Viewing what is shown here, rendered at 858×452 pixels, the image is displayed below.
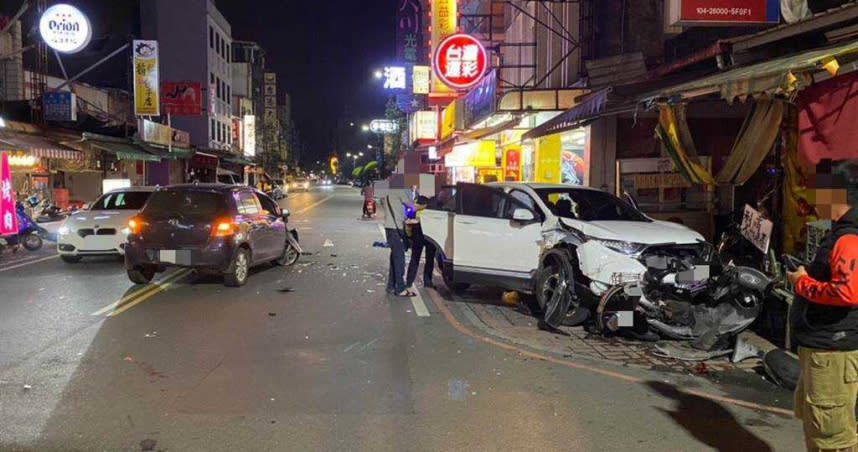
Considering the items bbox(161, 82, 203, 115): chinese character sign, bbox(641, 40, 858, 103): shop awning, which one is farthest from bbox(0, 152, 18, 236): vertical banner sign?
bbox(161, 82, 203, 115): chinese character sign

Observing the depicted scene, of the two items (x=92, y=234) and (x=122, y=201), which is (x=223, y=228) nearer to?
(x=92, y=234)

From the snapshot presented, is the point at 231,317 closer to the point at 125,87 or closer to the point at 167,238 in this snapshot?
the point at 167,238

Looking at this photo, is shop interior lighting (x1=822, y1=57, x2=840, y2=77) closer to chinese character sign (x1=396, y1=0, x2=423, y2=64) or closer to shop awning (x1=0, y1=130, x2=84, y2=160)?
shop awning (x1=0, y1=130, x2=84, y2=160)

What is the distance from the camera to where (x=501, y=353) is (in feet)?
23.1

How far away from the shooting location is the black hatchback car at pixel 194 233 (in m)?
10.3

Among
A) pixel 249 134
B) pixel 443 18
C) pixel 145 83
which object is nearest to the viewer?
pixel 145 83

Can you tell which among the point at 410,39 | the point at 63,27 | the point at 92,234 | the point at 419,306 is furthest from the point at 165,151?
the point at 419,306

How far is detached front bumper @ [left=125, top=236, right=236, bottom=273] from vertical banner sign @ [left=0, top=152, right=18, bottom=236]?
513cm

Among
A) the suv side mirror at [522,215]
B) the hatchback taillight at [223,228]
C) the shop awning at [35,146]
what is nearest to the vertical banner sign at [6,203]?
the shop awning at [35,146]

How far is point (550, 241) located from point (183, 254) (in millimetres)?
5504

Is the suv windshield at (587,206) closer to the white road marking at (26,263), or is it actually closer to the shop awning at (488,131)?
the shop awning at (488,131)

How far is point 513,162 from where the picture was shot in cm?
2239

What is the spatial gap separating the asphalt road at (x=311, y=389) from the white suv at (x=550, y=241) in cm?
105

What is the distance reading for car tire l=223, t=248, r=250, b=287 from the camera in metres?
10.6
